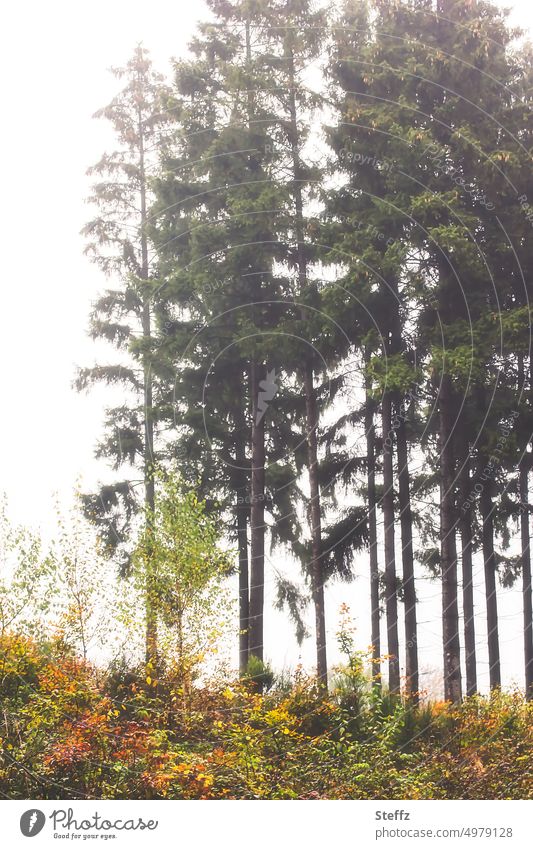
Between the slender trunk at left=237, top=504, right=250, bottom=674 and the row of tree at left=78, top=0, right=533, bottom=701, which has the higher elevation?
the row of tree at left=78, top=0, right=533, bottom=701

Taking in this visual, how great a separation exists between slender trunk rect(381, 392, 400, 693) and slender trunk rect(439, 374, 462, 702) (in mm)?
1076

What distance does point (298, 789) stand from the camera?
11.1 m

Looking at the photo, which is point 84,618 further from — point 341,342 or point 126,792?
point 341,342

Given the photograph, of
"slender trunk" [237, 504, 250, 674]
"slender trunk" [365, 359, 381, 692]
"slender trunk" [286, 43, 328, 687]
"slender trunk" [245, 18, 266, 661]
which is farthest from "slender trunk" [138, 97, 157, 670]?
"slender trunk" [365, 359, 381, 692]

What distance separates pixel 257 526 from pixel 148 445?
8.21 feet

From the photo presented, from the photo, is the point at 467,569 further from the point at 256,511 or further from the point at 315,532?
the point at 256,511

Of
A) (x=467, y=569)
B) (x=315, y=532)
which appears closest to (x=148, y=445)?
(x=315, y=532)

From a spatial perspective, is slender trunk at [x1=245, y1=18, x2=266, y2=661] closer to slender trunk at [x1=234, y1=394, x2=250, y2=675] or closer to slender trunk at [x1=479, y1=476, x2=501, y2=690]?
slender trunk at [x1=234, y1=394, x2=250, y2=675]

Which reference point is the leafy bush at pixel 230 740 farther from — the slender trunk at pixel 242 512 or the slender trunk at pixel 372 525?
the slender trunk at pixel 372 525

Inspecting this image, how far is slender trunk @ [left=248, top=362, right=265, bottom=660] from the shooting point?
15156mm

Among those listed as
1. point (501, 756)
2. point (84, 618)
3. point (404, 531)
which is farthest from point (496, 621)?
point (84, 618)

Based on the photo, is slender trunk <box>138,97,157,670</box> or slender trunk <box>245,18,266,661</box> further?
slender trunk <box>245,18,266,661</box>
